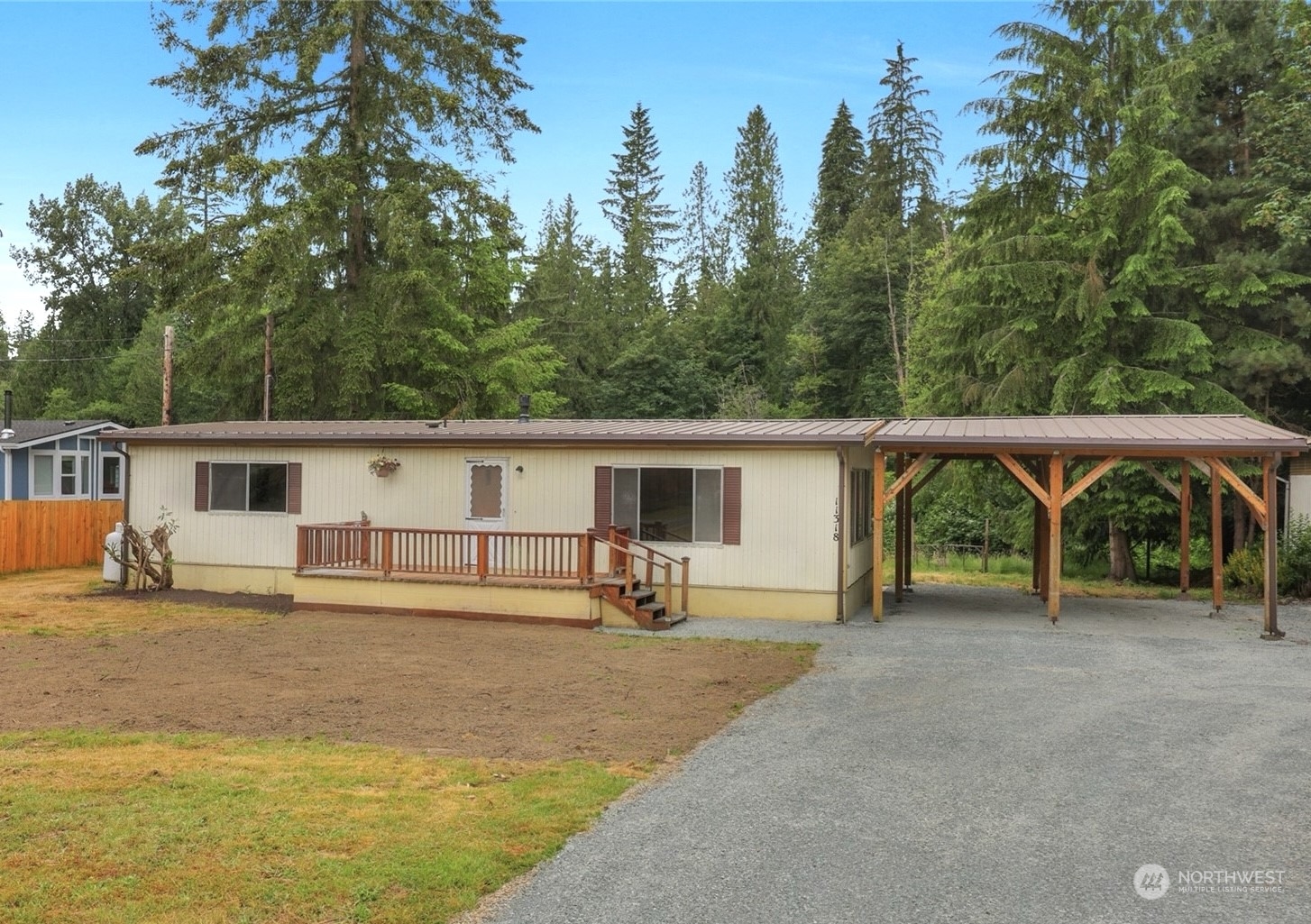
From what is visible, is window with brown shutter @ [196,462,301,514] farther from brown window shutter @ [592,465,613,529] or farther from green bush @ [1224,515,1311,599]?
green bush @ [1224,515,1311,599]

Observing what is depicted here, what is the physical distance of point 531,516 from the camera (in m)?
13.5

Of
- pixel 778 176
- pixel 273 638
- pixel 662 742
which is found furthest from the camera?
pixel 778 176

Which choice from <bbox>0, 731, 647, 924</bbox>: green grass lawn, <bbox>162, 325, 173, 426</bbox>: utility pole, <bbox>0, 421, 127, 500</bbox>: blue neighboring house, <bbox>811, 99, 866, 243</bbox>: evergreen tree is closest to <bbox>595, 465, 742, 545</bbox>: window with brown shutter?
<bbox>0, 731, 647, 924</bbox>: green grass lawn

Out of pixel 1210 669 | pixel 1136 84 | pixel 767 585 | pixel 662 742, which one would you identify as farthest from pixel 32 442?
pixel 1136 84

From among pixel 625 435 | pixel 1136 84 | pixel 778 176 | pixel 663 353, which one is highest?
pixel 778 176

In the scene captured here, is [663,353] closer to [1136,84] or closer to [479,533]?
[1136,84]

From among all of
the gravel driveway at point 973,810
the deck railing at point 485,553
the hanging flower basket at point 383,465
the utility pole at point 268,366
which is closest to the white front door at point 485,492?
the deck railing at point 485,553

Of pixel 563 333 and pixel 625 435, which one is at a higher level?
pixel 563 333

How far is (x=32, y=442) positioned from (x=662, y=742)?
19.9 meters

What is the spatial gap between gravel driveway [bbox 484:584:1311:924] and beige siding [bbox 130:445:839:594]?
3.25 metres

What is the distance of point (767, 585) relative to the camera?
493 inches

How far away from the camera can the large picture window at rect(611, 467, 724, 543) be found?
12711mm

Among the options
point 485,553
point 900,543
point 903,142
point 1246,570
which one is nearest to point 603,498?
point 485,553

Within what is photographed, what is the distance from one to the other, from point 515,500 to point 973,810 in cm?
931
